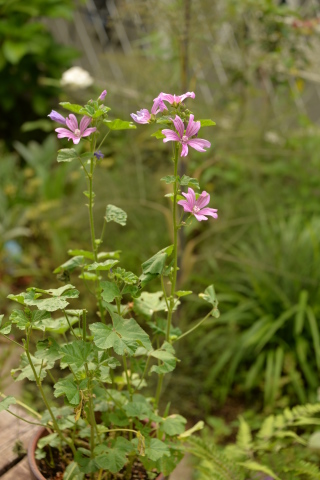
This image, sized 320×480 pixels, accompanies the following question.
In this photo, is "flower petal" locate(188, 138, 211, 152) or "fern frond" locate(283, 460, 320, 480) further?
"fern frond" locate(283, 460, 320, 480)

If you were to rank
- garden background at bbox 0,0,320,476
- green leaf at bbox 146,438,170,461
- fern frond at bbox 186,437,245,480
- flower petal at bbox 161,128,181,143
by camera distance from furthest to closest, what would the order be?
garden background at bbox 0,0,320,476 → fern frond at bbox 186,437,245,480 → green leaf at bbox 146,438,170,461 → flower petal at bbox 161,128,181,143

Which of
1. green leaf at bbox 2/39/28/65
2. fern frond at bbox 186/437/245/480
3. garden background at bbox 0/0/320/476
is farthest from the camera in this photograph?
green leaf at bbox 2/39/28/65

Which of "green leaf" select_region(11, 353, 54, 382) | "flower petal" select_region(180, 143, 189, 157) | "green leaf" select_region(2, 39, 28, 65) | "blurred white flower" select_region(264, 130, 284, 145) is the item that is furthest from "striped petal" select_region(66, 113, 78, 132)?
"green leaf" select_region(2, 39, 28, 65)

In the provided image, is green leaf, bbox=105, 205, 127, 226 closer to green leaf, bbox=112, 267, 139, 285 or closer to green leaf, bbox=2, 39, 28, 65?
green leaf, bbox=112, 267, 139, 285

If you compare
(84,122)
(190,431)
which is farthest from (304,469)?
(84,122)

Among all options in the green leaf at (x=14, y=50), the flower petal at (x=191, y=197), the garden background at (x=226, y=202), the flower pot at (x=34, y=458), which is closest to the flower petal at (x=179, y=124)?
the flower petal at (x=191, y=197)

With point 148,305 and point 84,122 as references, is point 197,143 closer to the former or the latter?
point 84,122

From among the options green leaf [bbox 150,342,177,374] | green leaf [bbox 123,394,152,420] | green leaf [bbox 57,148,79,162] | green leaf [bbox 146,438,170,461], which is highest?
green leaf [bbox 57,148,79,162]

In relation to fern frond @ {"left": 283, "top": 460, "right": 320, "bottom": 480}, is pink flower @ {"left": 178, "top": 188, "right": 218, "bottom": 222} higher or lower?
higher
